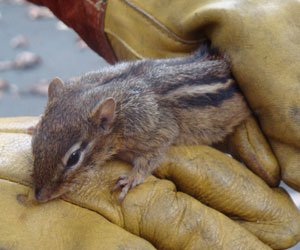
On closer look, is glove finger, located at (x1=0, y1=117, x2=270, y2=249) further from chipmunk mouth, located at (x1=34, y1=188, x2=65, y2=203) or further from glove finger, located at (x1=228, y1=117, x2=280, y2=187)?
glove finger, located at (x1=228, y1=117, x2=280, y2=187)

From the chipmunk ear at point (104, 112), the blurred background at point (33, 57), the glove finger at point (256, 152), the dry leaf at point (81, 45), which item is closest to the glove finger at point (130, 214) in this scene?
the chipmunk ear at point (104, 112)

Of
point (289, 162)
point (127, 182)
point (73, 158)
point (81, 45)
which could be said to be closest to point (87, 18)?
point (73, 158)

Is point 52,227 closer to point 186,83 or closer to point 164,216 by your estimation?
point 164,216

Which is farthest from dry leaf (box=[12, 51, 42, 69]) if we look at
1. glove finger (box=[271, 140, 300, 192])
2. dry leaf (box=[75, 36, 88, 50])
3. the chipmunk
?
glove finger (box=[271, 140, 300, 192])

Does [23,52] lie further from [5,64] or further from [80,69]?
[80,69]

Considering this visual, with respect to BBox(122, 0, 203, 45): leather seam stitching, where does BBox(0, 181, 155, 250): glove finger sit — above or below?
below

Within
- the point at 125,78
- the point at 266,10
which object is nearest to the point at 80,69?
the point at 125,78
